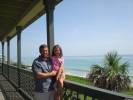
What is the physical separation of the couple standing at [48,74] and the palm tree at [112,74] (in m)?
13.0

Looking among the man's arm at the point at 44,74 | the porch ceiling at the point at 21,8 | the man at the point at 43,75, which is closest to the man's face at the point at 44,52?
the man at the point at 43,75

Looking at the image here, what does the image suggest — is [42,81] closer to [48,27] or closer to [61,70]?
[61,70]

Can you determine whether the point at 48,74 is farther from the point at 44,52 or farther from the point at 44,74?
the point at 44,52

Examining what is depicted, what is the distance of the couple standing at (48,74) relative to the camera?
17.0ft

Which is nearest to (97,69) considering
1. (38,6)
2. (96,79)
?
(96,79)

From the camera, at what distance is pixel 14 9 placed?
9.25 metres

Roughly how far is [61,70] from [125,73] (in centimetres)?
1355

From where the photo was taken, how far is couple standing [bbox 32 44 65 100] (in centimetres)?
518

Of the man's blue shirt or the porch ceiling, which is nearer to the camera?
the man's blue shirt

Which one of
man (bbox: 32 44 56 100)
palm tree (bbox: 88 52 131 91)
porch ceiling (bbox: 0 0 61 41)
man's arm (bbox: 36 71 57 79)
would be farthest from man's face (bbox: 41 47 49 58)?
palm tree (bbox: 88 52 131 91)

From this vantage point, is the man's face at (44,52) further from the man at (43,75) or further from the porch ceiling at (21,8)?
the porch ceiling at (21,8)

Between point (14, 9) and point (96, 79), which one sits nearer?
point (14, 9)

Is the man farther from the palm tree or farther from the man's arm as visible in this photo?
the palm tree

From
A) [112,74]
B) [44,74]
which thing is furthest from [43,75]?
[112,74]
